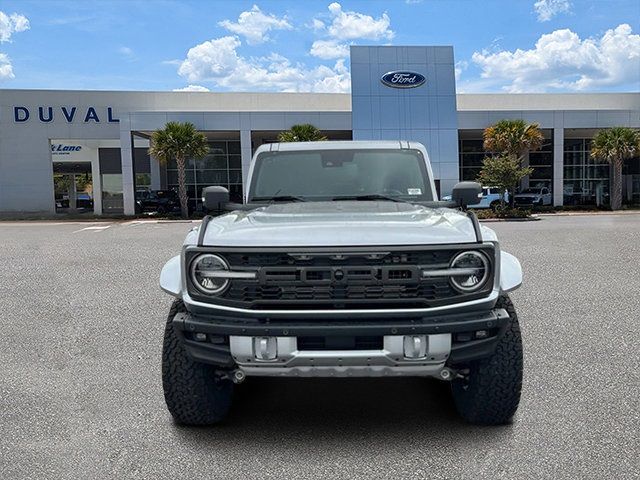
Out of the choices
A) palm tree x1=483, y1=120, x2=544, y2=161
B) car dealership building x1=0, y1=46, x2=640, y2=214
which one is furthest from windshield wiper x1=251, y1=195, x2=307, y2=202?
palm tree x1=483, y1=120, x2=544, y2=161

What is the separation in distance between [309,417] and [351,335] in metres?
1.13

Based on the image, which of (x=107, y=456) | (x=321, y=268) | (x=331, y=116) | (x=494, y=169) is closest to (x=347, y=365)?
(x=321, y=268)

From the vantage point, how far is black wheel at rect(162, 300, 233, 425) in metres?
3.68

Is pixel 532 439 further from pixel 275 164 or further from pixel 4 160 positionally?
pixel 4 160

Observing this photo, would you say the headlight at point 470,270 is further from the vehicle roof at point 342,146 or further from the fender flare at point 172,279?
the vehicle roof at point 342,146

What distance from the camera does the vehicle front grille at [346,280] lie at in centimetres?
328

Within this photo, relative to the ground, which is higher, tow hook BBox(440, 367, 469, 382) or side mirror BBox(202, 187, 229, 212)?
side mirror BBox(202, 187, 229, 212)

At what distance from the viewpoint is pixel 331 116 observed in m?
34.9

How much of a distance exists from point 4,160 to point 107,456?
4023 cm

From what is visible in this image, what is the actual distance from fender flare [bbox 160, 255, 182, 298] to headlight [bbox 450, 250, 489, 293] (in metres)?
1.65

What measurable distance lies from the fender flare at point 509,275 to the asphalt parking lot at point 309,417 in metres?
0.97

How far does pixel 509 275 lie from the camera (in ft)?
11.7

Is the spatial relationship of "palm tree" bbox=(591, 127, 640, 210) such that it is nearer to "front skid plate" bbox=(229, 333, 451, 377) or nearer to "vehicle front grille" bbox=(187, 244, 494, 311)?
"vehicle front grille" bbox=(187, 244, 494, 311)

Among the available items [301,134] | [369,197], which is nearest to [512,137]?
[301,134]
